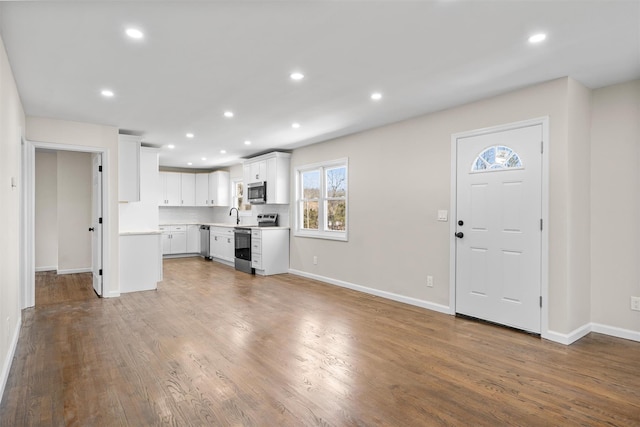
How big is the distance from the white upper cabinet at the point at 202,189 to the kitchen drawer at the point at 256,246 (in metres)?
3.47

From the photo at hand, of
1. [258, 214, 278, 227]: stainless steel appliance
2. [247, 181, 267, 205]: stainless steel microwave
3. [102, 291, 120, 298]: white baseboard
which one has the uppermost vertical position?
[247, 181, 267, 205]: stainless steel microwave

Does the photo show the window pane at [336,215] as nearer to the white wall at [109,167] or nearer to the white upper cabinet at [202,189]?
the white wall at [109,167]

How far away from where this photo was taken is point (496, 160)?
3789mm

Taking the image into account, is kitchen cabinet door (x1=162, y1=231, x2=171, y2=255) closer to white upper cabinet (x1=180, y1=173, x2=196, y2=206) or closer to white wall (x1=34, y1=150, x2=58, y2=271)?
white upper cabinet (x1=180, y1=173, x2=196, y2=206)

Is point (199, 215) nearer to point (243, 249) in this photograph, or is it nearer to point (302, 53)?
point (243, 249)

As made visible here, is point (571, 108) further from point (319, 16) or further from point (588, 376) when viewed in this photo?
point (319, 16)

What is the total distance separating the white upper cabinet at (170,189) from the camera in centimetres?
929

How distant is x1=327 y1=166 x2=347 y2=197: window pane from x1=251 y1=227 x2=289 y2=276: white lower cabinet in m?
1.34

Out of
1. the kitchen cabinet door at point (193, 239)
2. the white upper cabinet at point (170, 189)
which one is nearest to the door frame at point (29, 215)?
the white upper cabinet at point (170, 189)

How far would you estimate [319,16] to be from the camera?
88.7 inches

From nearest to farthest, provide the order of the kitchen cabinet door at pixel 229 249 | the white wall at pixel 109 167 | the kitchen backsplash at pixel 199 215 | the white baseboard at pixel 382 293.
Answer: the white baseboard at pixel 382 293
the white wall at pixel 109 167
the kitchen cabinet door at pixel 229 249
the kitchen backsplash at pixel 199 215

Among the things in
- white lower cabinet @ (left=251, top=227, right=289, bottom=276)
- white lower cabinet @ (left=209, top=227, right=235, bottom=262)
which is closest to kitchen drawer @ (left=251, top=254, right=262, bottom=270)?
white lower cabinet @ (left=251, top=227, right=289, bottom=276)

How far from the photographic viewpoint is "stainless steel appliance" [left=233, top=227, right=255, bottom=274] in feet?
22.8

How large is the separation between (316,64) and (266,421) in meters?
2.58
